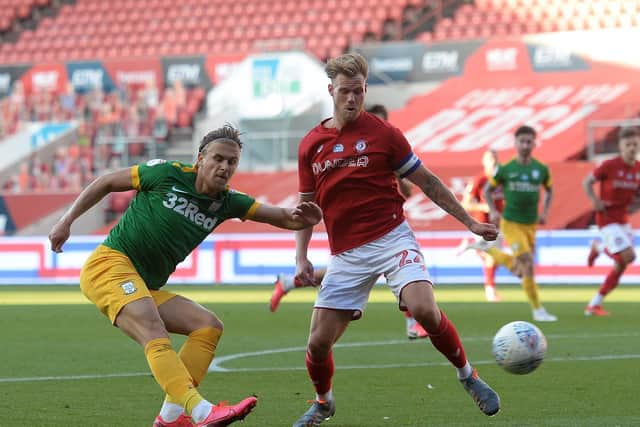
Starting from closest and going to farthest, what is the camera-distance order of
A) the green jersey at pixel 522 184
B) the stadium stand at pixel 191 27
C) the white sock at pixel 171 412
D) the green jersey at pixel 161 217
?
the white sock at pixel 171 412 → the green jersey at pixel 161 217 → the green jersey at pixel 522 184 → the stadium stand at pixel 191 27

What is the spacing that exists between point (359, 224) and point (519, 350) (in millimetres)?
1338

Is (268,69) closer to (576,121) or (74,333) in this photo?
(576,121)

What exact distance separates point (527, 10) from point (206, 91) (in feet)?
28.2

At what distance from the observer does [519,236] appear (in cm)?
1591

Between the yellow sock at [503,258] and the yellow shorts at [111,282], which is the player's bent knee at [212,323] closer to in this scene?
the yellow shorts at [111,282]

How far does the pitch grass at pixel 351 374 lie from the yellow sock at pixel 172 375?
973mm

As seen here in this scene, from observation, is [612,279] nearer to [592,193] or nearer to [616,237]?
[616,237]

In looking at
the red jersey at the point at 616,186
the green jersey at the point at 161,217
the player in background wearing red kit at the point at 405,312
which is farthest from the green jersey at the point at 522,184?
the green jersey at the point at 161,217

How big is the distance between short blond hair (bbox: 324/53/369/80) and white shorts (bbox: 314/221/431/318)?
1050 millimetres

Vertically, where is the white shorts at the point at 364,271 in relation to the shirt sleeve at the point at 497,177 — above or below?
above

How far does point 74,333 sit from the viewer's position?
14.7m

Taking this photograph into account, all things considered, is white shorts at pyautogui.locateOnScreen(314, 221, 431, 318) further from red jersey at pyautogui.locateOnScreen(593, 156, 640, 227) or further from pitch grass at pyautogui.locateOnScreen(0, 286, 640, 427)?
red jersey at pyautogui.locateOnScreen(593, 156, 640, 227)

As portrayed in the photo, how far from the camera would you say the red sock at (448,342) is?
25.5 ft

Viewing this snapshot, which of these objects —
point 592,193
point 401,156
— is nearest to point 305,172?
point 401,156
